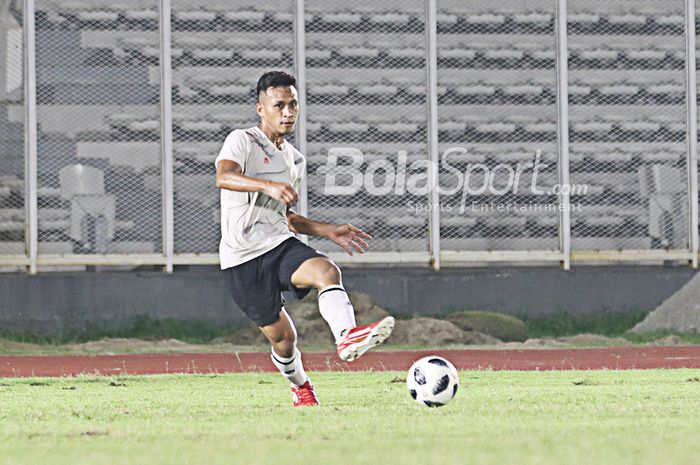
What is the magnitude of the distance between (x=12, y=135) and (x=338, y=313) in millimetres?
12960

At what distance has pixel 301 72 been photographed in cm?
2025

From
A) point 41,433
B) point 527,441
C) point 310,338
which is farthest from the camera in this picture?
point 310,338

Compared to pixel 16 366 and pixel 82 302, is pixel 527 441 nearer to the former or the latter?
pixel 16 366

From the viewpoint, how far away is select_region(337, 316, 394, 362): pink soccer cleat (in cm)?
746

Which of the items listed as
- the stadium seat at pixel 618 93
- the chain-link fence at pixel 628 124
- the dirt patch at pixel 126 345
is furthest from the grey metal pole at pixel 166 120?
the stadium seat at pixel 618 93

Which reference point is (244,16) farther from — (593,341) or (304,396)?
(304,396)

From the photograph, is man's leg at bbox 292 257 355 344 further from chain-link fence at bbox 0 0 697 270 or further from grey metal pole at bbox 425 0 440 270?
grey metal pole at bbox 425 0 440 270

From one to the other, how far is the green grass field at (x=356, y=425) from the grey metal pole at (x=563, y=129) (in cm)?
937

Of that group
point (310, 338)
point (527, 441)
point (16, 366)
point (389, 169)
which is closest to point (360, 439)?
point (527, 441)

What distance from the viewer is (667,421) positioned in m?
7.45

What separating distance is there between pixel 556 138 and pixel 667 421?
13933 millimetres

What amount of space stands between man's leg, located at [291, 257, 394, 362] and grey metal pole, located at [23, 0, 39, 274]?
12121 millimetres

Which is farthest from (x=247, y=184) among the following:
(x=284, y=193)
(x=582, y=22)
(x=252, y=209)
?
(x=582, y=22)

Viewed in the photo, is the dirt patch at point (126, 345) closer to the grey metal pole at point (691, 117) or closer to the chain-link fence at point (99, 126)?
the chain-link fence at point (99, 126)
